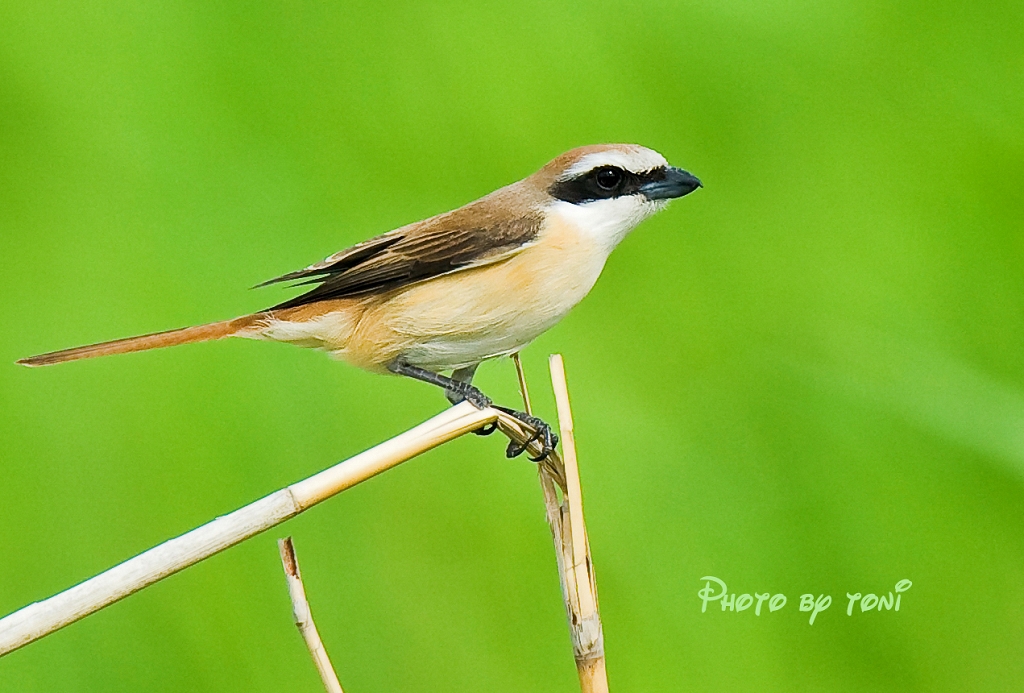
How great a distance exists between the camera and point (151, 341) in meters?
2.03

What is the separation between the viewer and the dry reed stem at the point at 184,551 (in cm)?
150

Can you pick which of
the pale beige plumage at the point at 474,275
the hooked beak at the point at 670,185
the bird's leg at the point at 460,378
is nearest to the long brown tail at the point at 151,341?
the pale beige plumage at the point at 474,275

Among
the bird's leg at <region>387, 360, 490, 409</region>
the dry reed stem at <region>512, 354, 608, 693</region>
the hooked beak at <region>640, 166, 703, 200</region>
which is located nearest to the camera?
the dry reed stem at <region>512, 354, 608, 693</region>

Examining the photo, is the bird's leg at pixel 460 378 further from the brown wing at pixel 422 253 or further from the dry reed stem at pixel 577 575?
the dry reed stem at pixel 577 575

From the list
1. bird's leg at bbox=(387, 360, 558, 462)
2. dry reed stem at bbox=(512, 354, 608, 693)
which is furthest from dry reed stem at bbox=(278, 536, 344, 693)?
bird's leg at bbox=(387, 360, 558, 462)

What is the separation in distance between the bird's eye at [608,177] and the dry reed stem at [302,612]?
91 cm

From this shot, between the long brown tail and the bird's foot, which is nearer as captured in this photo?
the long brown tail

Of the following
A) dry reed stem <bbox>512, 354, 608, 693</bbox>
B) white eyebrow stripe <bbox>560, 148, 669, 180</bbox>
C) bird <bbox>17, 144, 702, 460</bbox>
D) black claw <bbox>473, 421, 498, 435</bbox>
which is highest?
white eyebrow stripe <bbox>560, 148, 669, 180</bbox>

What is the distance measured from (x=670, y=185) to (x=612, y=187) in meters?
0.12

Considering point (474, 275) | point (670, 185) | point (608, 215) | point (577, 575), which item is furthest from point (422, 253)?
point (577, 575)

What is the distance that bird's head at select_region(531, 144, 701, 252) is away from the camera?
2.16 m

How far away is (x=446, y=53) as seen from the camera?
3.49 metres

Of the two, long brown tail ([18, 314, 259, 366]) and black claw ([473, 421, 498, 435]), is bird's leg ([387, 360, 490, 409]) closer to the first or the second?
black claw ([473, 421, 498, 435])

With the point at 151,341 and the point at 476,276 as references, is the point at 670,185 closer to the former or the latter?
the point at 476,276
